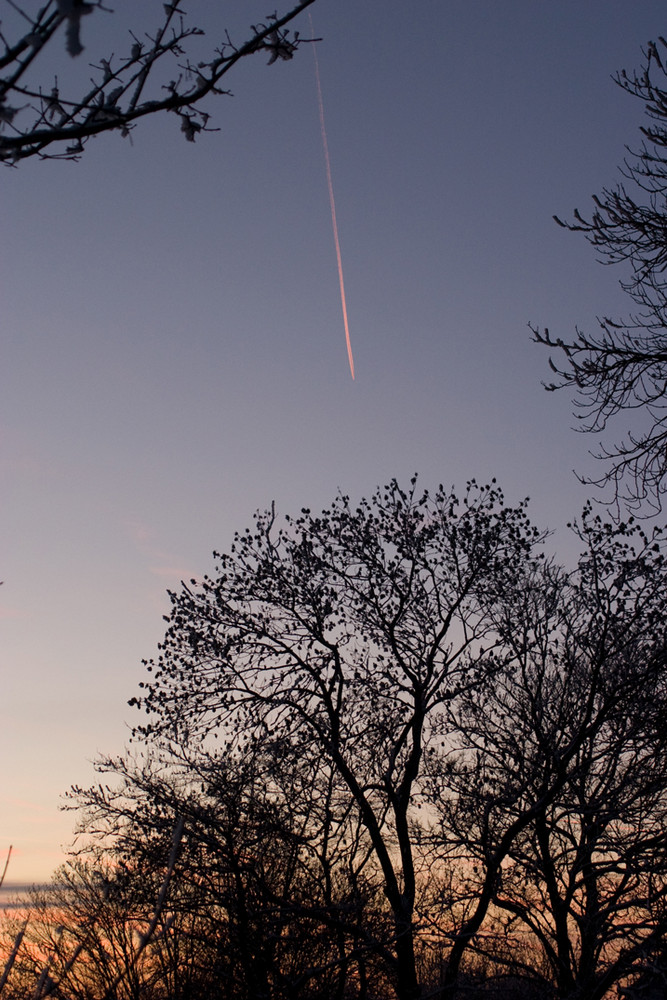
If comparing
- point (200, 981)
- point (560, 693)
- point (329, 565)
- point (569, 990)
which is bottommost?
point (200, 981)

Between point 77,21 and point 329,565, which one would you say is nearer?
point 77,21

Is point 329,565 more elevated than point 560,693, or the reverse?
point 329,565

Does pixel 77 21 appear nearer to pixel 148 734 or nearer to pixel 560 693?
pixel 148 734

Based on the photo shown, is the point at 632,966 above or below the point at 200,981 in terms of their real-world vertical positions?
above

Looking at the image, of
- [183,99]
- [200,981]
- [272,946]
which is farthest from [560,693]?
[183,99]

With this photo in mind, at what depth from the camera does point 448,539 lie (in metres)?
16.3

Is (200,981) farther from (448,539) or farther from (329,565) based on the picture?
(448,539)

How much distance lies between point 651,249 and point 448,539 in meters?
8.08

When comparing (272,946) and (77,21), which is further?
(272,946)

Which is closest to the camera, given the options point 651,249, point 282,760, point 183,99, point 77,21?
point 77,21

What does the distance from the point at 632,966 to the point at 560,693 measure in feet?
17.8

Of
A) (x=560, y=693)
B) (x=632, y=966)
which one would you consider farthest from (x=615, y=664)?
(x=632, y=966)

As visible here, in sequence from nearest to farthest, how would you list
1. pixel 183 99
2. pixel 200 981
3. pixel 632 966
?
pixel 183 99
pixel 632 966
pixel 200 981

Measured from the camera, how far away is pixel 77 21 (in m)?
2.10
